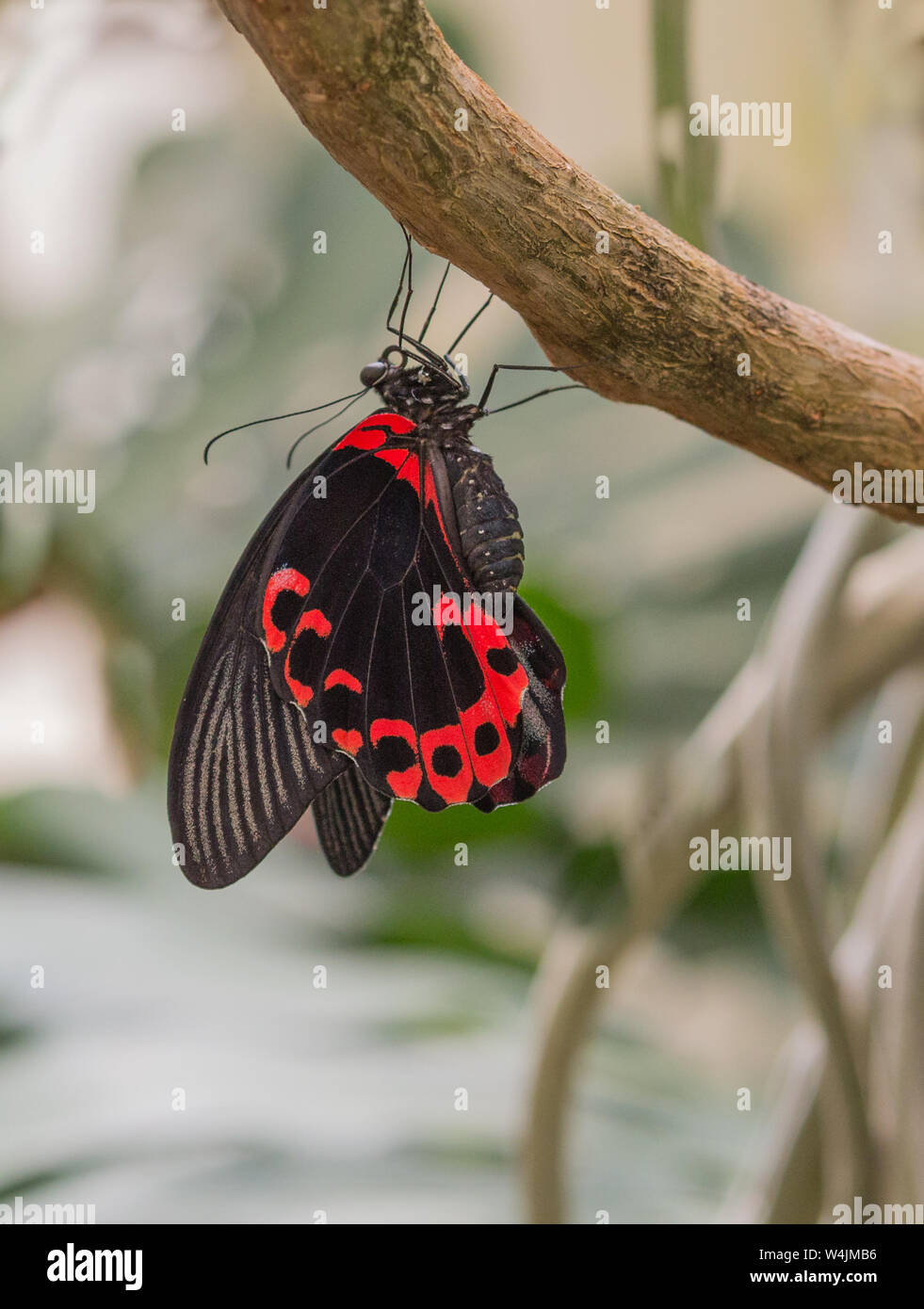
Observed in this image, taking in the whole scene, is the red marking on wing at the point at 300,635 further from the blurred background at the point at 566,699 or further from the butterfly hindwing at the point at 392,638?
the blurred background at the point at 566,699

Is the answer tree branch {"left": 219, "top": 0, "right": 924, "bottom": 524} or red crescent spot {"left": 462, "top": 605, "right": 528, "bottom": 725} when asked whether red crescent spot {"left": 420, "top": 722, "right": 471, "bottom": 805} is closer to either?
red crescent spot {"left": 462, "top": 605, "right": 528, "bottom": 725}

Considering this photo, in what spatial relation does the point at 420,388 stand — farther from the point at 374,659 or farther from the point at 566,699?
the point at 566,699

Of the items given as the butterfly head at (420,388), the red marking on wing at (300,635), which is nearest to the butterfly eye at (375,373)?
the butterfly head at (420,388)

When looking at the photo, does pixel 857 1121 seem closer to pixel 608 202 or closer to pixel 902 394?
pixel 902 394

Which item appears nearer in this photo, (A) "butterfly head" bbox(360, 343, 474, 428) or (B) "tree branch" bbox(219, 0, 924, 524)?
(B) "tree branch" bbox(219, 0, 924, 524)

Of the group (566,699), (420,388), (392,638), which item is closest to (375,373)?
(420,388)

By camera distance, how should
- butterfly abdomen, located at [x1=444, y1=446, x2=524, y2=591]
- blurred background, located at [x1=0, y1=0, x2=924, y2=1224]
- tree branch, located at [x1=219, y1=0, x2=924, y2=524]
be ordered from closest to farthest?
tree branch, located at [x1=219, y1=0, x2=924, y2=524] < butterfly abdomen, located at [x1=444, y1=446, x2=524, y2=591] < blurred background, located at [x1=0, y1=0, x2=924, y2=1224]

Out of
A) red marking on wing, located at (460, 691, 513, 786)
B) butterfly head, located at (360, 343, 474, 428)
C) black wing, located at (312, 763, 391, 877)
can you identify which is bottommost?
black wing, located at (312, 763, 391, 877)

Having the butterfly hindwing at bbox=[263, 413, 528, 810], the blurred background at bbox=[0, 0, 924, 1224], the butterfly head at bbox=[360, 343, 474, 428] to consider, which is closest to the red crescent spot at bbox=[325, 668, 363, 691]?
the butterfly hindwing at bbox=[263, 413, 528, 810]
